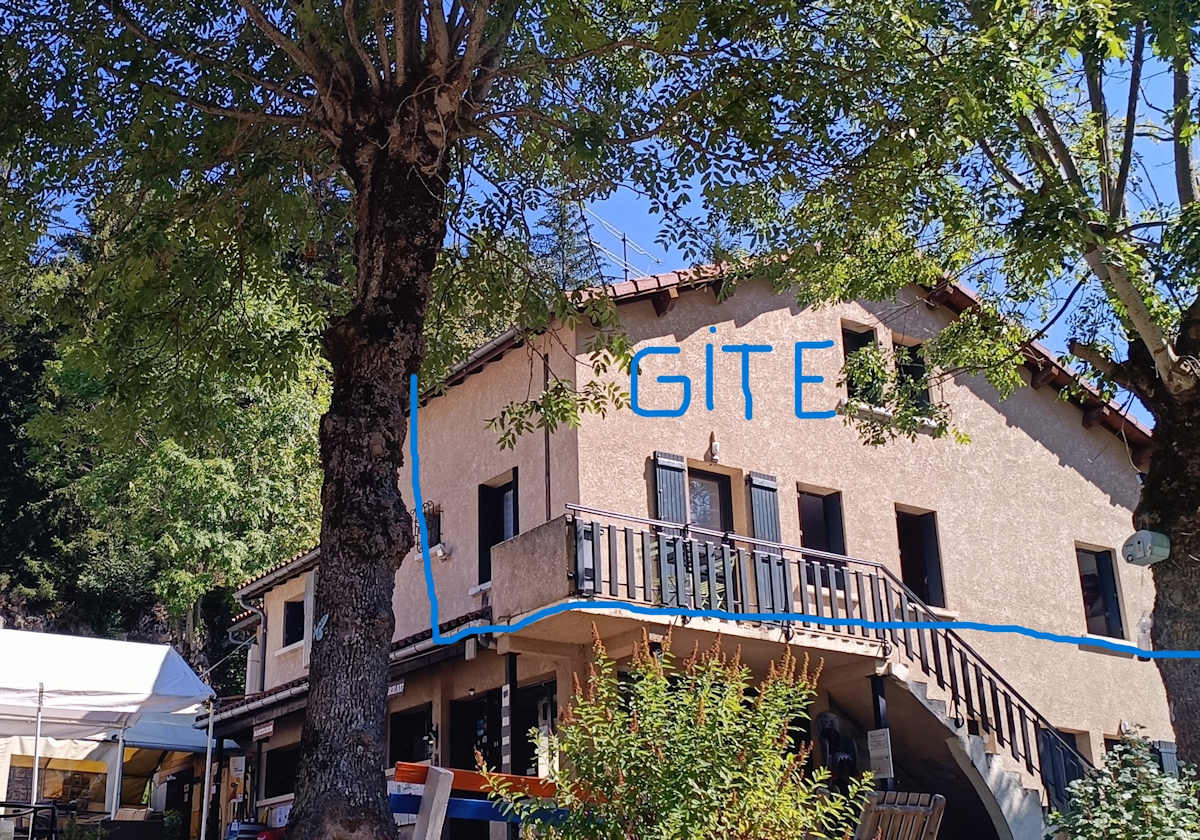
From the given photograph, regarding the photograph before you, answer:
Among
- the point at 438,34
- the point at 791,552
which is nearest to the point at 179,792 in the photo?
the point at 791,552

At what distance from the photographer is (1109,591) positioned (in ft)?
67.2

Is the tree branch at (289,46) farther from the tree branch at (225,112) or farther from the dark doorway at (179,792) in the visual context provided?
the dark doorway at (179,792)

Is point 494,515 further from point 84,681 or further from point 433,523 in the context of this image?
point 84,681

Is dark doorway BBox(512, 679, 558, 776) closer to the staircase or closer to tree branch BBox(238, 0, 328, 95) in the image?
the staircase

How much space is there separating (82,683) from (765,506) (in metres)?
8.57

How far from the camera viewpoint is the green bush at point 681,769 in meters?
7.49

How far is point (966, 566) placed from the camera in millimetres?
18516

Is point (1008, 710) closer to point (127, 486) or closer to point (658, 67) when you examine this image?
point (658, 67)

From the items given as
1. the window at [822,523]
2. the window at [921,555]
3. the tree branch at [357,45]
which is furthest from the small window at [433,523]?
the tree branch at [357,45]

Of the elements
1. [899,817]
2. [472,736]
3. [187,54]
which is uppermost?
[187,54]

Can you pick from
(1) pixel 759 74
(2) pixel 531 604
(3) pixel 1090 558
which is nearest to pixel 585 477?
(2) pixel 531 604

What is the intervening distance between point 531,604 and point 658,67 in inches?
235

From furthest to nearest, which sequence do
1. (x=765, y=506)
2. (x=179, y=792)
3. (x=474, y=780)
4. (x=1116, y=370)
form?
(x=179, y=792) < (x=765, y=506) < (x=1116, y=370) < (x=474, y=780)

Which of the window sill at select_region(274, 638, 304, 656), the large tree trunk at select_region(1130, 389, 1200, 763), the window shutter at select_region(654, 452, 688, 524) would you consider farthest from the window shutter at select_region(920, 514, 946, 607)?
the window sill at select_region(274, 638, 304, 656)
